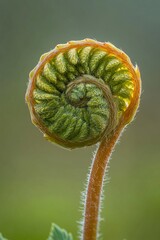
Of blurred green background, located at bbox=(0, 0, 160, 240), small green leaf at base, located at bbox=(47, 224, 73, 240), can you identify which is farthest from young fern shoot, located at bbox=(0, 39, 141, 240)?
blurred green background, located at bbox=(0, 0, 160, 240)

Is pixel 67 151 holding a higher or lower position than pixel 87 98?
higher

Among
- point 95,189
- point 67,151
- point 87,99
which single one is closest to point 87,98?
point 87,99

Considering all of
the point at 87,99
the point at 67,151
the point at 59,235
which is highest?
the point at 67,151

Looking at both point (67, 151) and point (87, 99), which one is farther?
point (67, 151)

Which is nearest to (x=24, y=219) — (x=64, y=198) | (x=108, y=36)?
(x=64, y=198)

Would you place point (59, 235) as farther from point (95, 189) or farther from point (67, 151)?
point (67, 151)

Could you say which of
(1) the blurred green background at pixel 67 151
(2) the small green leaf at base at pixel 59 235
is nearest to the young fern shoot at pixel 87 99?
(2) the small green leaf at base at pixel 59 235

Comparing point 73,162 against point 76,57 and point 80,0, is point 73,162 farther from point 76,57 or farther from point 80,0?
point 76,57
